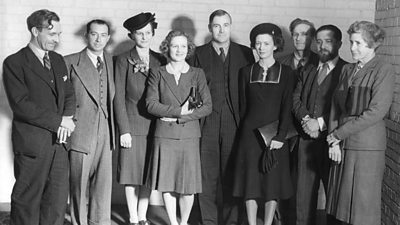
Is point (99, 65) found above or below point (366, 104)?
above

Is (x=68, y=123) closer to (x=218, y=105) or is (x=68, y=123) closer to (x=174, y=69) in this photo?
(x=174, y=69)

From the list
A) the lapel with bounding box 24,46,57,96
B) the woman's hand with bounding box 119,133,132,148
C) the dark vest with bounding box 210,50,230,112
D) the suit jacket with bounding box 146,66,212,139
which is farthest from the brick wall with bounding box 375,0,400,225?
the lapel with bounding box 24,46,57,96

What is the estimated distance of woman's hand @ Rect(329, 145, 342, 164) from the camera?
472cm

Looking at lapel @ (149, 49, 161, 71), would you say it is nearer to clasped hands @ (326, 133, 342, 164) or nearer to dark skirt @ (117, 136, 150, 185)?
dark skirt @ (117, 136, 150, 185)

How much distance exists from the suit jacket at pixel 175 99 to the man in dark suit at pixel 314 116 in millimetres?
765

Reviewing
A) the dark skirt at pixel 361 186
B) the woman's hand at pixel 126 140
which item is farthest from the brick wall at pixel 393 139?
the woman's hand at pixel 126 140

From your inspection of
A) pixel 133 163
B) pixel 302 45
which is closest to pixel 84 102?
pixel 133 163

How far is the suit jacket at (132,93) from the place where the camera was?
527cm

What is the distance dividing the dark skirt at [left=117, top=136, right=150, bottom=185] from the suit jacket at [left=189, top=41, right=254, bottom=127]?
784 mm

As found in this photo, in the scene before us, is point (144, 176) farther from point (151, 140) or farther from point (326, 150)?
point (326, 150)

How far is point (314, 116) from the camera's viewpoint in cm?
505

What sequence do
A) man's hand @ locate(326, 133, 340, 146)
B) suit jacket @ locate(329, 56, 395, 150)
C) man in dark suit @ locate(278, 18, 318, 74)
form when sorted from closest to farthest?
suit jacket @ locate(329, 56, 395, 150), man's hand @ locate(326, 133, 340, 146), man in dark suit @ locate(278, 18, 318, 74)

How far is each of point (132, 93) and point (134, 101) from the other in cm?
7

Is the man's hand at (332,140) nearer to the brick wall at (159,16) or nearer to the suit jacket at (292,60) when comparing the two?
the suit jacket at (292,60)
